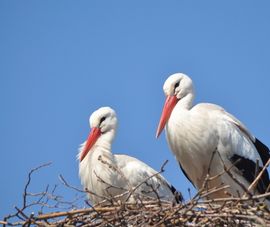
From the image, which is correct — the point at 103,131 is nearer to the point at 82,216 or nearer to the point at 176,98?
the point at 176,98

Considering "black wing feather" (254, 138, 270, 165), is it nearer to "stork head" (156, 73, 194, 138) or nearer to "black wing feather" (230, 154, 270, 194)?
"black wing feather" (230, 154, 270, 194)

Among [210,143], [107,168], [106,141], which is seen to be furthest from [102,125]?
[210,143]

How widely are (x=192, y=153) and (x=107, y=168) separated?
2.90 feet

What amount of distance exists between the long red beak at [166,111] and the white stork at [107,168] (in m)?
0.51

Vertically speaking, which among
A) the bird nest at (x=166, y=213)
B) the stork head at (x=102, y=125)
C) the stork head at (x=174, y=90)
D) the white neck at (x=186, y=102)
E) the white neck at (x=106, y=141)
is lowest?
the bird nest at (x=166, y=213)

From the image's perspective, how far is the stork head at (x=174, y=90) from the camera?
8.83m

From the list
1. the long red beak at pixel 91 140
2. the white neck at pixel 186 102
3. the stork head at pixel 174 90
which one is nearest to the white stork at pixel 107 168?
the long red beak at pixel 91 140

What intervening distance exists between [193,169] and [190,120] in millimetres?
452

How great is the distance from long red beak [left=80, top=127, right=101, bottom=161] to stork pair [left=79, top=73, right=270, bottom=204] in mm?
25

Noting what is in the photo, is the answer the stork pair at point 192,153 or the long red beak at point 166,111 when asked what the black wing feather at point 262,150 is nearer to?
the stork pair at point 192,153

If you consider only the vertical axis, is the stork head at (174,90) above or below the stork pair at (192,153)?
above

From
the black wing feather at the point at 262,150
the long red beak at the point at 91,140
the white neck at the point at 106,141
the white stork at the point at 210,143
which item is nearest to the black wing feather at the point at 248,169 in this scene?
the white stork at the point at 210,143

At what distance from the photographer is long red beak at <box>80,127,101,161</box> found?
366 inches

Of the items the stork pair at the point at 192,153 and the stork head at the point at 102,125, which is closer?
the stork pair at the point at 192,153
